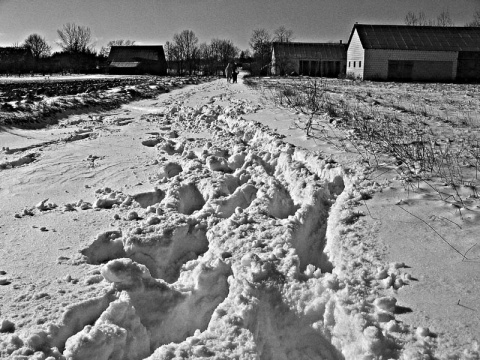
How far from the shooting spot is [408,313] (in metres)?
2.52

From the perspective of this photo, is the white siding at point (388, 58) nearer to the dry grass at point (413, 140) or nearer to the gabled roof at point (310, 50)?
the gabled roof at point (310, 50)

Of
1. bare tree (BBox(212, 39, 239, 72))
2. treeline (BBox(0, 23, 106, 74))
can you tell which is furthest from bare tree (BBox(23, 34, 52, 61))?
bare tree (BBox(212, 39, 239, 72))

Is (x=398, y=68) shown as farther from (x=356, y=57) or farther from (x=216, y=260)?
(x=216, y=260)

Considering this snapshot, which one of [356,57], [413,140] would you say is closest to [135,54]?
[356,57]

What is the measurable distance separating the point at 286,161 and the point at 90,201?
93.7 inches

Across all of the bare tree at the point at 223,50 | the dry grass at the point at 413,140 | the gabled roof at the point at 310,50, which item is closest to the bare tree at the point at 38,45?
the bare tree at the point at 223,50

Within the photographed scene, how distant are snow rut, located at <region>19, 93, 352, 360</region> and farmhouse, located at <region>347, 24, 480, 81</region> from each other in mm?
32215

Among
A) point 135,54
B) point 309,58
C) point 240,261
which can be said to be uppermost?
point 135,54

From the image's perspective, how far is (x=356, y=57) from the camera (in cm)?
3734

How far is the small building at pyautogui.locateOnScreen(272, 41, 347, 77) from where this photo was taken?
46.4 metres

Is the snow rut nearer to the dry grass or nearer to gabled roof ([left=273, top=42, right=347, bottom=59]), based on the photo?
the dry grass

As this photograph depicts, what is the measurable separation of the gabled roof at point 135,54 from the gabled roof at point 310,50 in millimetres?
23582

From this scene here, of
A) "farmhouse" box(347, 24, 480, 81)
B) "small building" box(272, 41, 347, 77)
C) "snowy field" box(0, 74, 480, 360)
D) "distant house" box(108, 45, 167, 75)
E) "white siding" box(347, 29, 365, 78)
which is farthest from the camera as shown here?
"distant house" box(108, 45, 167, 75)

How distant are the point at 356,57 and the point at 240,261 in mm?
37319
